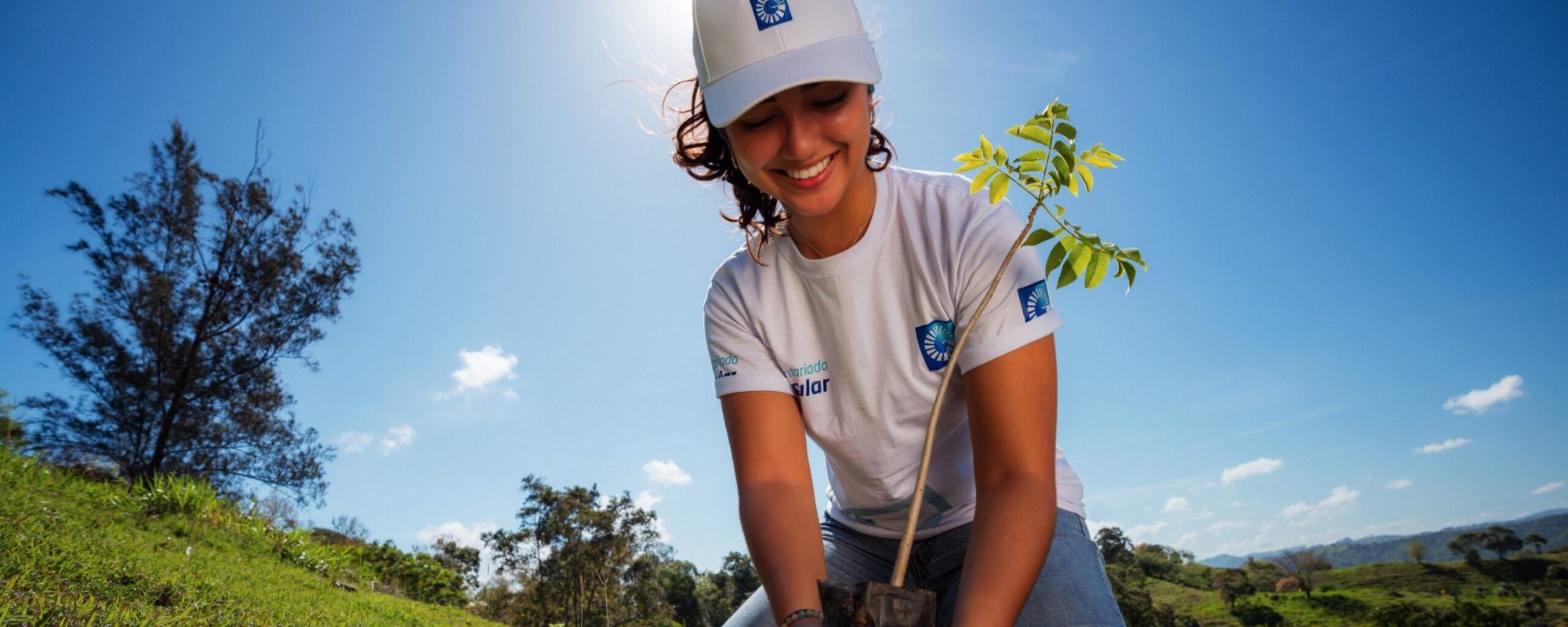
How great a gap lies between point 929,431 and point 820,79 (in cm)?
58

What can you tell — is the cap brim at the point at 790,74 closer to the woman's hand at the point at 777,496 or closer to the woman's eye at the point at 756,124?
the woman's eye at the point at 756,124

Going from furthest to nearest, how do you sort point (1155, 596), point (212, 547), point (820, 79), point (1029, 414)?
point (1155, 596) → point (212, 547) → point (1029, 414) → point (820, 79)

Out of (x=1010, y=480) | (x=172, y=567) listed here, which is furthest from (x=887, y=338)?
(x=172, y=567)

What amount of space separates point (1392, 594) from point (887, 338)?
2004 inches

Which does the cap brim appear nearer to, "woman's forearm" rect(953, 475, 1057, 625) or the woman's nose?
the woman's nose

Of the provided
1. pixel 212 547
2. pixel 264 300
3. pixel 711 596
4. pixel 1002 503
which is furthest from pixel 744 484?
pixel 711 596

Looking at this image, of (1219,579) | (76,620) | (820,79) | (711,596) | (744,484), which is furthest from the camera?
(1219,579)

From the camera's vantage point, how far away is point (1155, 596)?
37.1m

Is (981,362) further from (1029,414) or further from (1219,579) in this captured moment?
(1219,579)

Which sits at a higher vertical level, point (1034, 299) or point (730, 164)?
point (730, 164)

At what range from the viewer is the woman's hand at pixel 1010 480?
1353 mm

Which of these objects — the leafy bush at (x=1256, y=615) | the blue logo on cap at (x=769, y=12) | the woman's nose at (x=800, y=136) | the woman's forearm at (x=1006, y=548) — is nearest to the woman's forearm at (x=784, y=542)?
the woman's forearm at (x=1006, y=548)

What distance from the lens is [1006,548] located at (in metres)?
1.39

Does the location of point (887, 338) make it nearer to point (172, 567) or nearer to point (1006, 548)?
point (1006, 548)
